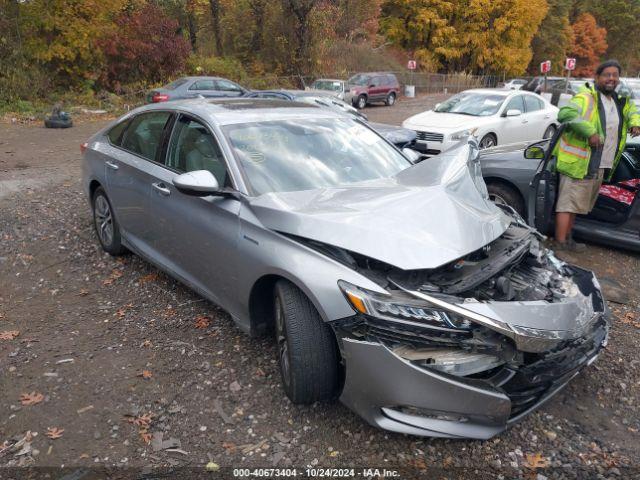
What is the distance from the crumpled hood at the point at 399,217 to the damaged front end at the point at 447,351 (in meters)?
0.11

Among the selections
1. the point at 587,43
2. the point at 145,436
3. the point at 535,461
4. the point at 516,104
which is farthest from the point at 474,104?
the point at 587,43

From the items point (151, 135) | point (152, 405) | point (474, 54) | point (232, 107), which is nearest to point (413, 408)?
point (152, 405)

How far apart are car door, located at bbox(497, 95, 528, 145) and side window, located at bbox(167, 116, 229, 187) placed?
327 inches

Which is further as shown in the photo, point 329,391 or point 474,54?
point 474,54

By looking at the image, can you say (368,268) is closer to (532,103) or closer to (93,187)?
(93,187)

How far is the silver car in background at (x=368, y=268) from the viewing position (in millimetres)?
2459

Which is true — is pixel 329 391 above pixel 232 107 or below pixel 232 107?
below

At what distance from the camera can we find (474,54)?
4278 centimetres

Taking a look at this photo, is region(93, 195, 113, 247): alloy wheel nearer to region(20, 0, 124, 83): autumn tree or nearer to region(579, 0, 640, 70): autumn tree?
region(20, 0, 124, 83): autumn tree

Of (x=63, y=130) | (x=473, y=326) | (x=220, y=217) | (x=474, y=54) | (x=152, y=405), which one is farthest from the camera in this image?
(x=474, y=54)

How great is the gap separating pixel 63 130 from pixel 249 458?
15157 mm

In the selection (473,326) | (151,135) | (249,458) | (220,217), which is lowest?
(249,458)

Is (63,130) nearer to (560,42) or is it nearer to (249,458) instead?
(249,458)

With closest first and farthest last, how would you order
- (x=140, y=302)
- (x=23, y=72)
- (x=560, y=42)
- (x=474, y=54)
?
(x=140, y=302), (x=23, y=72), (x=474, y=54), (x=560, y=42)
